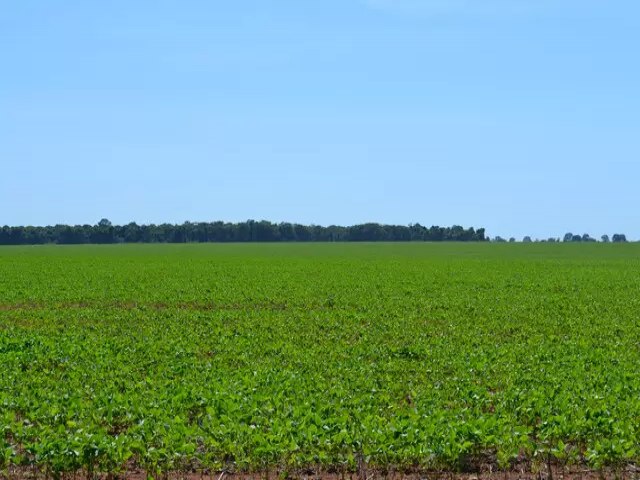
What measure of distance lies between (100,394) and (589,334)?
1462 centimetres

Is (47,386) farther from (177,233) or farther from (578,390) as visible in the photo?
(177,233)

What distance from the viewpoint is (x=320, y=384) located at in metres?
14.2

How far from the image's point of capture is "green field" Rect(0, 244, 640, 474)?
1030cm

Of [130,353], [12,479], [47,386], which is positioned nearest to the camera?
[12,479]

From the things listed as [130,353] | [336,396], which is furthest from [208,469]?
[130,353]

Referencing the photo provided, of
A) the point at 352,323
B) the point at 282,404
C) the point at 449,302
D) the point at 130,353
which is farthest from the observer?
the point at 449,302

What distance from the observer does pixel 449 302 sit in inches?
1272

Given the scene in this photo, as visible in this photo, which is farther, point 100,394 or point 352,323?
point 352,323

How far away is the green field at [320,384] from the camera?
1030 centimetres

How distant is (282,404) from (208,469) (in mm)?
2267

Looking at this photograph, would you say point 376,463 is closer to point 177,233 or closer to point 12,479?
point 12,479

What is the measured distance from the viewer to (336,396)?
1347cm

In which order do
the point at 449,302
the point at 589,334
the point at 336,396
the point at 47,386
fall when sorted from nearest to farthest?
the point at 336,396
the point at 47,386
the point at 589,334
the point at 449,302

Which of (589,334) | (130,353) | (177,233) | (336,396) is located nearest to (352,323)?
(589,334)
